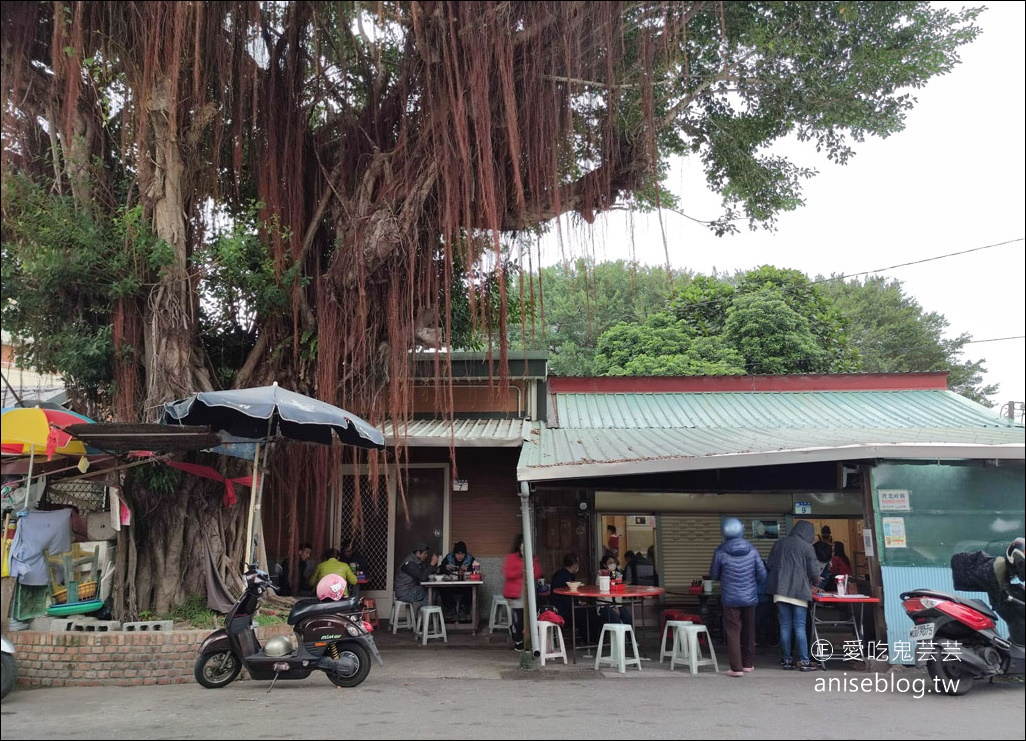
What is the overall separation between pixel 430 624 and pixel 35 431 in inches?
217

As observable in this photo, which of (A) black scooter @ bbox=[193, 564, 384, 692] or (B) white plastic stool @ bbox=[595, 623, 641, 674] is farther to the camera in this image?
(B) white plastic stool @ bbox=[595, 623, 641, 674]

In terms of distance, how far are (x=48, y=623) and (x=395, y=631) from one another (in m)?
4.30

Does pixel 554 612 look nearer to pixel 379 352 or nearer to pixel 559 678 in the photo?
pixel 559 678

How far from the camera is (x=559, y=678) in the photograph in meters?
7.26

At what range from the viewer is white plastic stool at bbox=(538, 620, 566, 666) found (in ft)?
25.6

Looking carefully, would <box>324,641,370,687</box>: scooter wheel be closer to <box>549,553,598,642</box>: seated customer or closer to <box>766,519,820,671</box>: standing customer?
<box>549,553,598,642</box>: seated customer

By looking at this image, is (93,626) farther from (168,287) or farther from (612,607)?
(612,607)

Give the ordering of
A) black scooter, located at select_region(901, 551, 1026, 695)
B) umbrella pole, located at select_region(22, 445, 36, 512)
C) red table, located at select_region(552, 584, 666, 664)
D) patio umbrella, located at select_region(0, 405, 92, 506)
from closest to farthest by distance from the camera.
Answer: black scooter, located at select_region(901, 551, 1026, 695) → patio umbrella, located at select_region(0, 405, 92, 506) → umbrella pole, located at select_region(22, 445, 36, 512) → red table, located at select_region(552, 584, 666, 664)

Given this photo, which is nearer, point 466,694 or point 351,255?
point 466,694

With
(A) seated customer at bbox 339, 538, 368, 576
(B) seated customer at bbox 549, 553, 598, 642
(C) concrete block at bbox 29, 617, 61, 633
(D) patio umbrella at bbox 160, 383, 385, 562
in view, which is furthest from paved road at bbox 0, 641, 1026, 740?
(A) seated customer at bbox 339, 538, 368, 576

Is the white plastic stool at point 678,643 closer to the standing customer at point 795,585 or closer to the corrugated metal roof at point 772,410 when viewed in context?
the standing customer at point 795,585

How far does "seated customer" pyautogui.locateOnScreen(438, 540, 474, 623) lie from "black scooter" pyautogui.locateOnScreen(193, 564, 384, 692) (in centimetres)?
359

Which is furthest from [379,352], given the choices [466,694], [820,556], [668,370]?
[668,370]

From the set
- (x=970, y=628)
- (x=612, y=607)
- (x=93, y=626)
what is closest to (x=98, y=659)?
(x=93, y=626)
